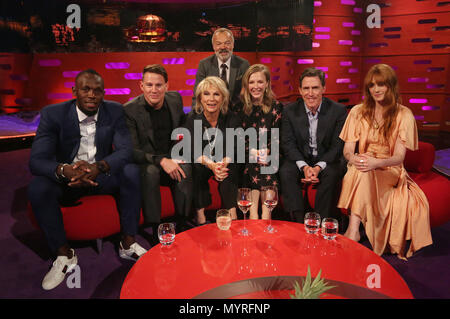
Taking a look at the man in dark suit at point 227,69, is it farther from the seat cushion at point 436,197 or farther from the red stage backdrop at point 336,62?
the red stage backdrop at point 336,62

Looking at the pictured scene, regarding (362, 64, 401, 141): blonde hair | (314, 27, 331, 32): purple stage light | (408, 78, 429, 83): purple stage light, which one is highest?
(314, 27, 331, 32): purple stage light

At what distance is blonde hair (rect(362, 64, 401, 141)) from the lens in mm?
2367

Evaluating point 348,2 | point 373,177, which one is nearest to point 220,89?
point 373,177

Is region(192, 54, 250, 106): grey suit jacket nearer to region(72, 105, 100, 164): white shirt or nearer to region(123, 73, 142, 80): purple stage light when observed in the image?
region(72, 105, 100, 164): white shirt

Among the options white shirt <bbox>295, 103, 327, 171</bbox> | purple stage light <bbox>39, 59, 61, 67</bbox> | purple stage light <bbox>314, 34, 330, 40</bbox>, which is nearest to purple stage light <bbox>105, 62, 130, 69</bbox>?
purple stage light <bbox>39, 59, 61, 67</bbox>

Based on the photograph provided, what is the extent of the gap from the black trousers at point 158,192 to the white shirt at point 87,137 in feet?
1.26

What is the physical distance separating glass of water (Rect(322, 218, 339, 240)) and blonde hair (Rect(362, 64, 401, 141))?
3.58 feet

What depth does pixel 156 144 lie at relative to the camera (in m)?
2.82

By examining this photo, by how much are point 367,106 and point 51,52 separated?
5.31 meters

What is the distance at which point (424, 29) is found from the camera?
20.8 ft

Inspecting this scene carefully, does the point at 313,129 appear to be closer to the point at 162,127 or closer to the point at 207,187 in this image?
the point at 207,187

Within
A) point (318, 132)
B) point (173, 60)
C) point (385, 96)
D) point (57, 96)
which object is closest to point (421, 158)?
point (385, 96)

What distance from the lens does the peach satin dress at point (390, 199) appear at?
7.79 feet

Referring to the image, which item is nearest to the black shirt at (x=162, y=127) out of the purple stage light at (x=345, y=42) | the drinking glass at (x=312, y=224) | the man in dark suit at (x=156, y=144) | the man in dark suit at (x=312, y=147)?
the man in dark suit at (x=156, y=144)
